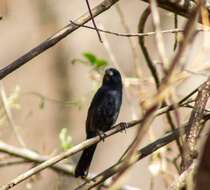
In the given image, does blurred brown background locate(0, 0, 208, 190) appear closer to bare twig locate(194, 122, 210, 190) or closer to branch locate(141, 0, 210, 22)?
branch locate(141, 0, 210, 22)

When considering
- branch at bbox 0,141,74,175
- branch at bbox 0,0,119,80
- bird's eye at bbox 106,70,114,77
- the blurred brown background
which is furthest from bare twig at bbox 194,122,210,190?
the blurred brown background

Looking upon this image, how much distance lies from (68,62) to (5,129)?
149 cm

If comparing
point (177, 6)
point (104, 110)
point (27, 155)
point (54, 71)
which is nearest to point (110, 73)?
point (104, 110)

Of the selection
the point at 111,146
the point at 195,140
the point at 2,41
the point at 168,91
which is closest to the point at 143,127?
the point at 168,91

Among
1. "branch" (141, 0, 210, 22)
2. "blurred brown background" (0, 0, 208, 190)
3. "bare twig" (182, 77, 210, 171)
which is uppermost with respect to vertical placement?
"branch" (141, 0, 210, 22)

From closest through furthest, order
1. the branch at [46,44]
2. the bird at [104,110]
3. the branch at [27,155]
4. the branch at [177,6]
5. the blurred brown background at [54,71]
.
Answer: the branch at [46,44] → the branch at [177,6] → the branch at [27,155] → the bird at [104,110] → the blurred brown background at [54,71]

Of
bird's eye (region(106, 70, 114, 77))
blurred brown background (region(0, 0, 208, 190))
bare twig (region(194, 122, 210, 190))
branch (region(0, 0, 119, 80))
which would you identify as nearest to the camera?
bare twig (region(194, 122, 210, 190))

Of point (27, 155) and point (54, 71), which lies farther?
point (54, 71)

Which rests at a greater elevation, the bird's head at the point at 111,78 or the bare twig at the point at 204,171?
the bare twig at the point at 204,171

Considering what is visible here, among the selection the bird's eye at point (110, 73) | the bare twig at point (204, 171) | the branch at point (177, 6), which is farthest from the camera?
the bird's eye at point (110, 73)

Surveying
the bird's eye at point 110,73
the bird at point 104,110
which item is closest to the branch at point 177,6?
the bird at point 104,110

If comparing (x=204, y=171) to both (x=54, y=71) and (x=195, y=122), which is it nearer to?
(x=195, y=122)

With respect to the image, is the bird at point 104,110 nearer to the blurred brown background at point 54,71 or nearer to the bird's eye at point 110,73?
the bird's eye at point 110,73

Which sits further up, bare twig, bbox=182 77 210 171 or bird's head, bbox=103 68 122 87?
bare twig, bbox=182 77 210 171
